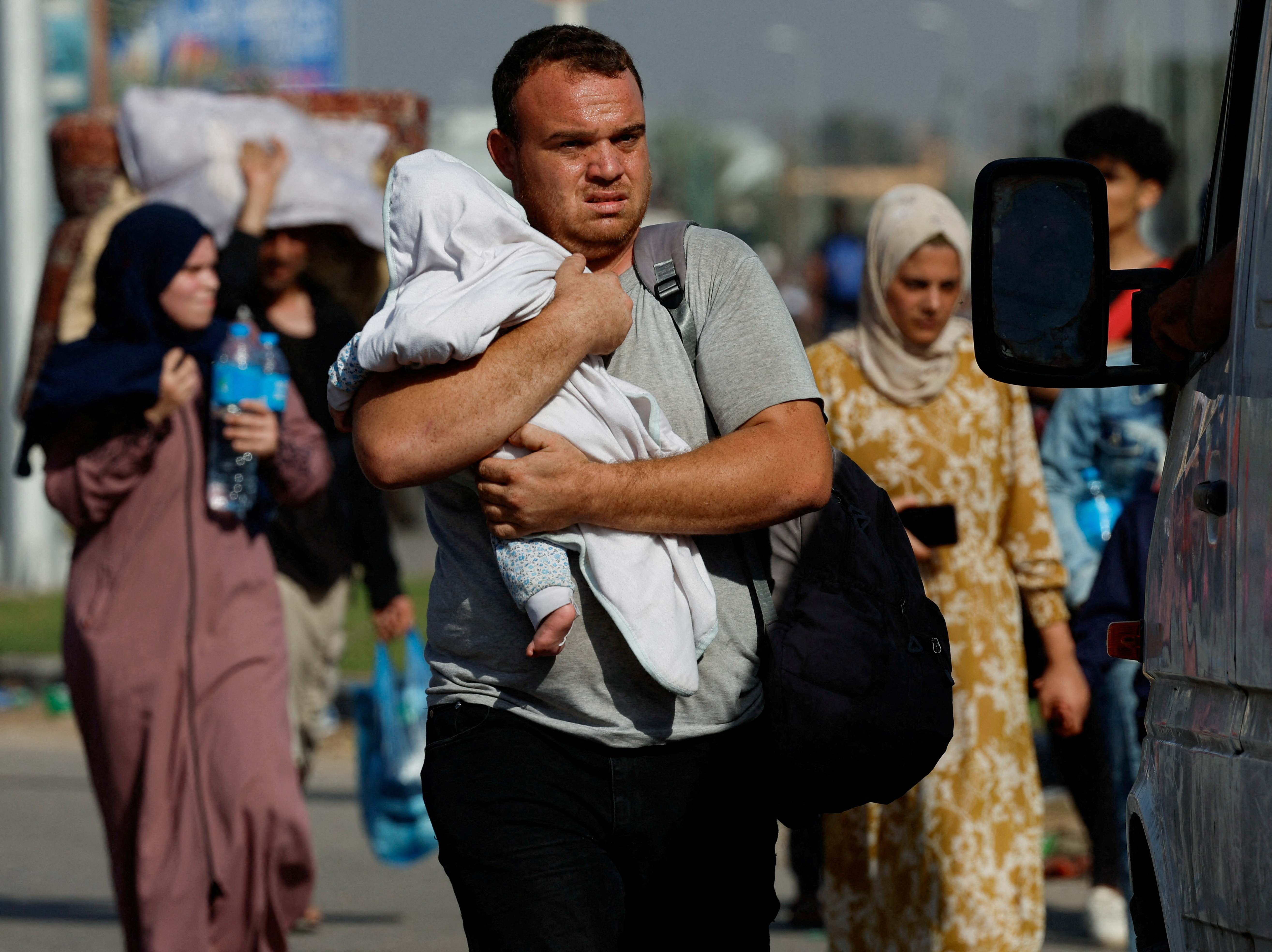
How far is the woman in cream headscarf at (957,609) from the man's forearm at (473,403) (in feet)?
6.79

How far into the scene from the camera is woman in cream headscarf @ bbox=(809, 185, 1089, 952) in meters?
4.84

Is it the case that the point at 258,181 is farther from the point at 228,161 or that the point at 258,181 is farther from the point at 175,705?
the point at 175,705

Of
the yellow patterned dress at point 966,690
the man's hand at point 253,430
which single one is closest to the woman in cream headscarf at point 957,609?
the yellow patterned dress at point 966,690

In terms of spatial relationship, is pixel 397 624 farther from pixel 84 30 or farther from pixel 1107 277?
pixel 84 30

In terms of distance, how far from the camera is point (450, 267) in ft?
9.92

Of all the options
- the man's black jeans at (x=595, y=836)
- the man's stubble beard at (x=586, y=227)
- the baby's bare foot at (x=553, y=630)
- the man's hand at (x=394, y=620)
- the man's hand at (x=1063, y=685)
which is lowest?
the man's hand at (x=394, y=620)

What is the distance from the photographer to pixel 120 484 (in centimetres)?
520

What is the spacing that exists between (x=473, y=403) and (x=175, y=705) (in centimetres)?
257

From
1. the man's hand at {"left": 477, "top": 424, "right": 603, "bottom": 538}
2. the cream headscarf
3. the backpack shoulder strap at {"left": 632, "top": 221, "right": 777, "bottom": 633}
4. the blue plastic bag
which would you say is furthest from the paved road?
the man's hand at {"left": 477, "top": 424, "right": 603, "bottom": 538}

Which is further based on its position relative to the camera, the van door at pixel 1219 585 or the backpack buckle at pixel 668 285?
the backpack buckle at pixel 668 285

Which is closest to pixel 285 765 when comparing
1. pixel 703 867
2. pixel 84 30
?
pixel 703 867

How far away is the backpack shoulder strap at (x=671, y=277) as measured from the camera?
10.4 ft

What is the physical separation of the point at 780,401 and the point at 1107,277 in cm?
53

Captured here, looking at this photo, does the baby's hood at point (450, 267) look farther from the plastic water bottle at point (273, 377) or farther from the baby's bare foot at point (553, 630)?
the plastic water bottle at point (273, 377)
